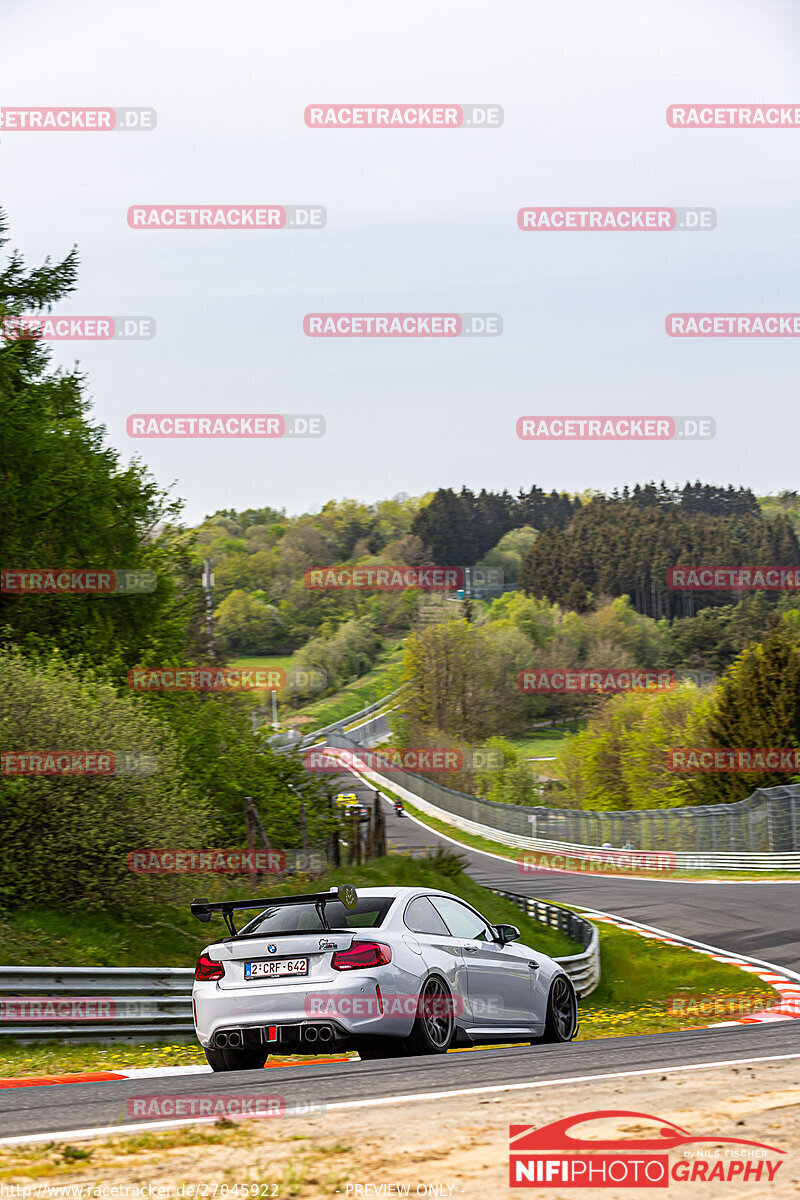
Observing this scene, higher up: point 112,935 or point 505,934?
point 505,934

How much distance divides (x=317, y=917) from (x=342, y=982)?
811 mm

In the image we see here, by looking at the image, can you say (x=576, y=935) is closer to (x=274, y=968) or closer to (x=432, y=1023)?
(x=432, y=1023)

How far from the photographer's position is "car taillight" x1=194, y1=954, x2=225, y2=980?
877 centimetres

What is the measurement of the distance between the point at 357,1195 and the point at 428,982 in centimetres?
435

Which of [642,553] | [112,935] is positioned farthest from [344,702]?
[112,935]

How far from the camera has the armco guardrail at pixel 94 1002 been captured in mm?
11297

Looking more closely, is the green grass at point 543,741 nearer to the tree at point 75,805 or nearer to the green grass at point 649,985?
the green grass at point 649,985

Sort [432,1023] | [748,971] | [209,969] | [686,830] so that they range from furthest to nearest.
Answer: [686,830] → [748,971] → [432,1023] → [209,969]

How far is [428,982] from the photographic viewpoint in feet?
29.1

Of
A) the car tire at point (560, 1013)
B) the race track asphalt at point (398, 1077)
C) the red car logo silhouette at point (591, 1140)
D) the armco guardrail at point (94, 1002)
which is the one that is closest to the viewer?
the red car logo silhouette at point (591, 1140)

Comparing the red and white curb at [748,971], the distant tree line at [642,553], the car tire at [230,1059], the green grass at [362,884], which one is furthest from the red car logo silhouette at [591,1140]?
the distant tree line at [642,553]

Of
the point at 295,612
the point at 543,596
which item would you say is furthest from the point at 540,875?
the point at 543,596

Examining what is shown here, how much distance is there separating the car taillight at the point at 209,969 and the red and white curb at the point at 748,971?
4962 mm

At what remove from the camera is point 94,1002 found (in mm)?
11547
